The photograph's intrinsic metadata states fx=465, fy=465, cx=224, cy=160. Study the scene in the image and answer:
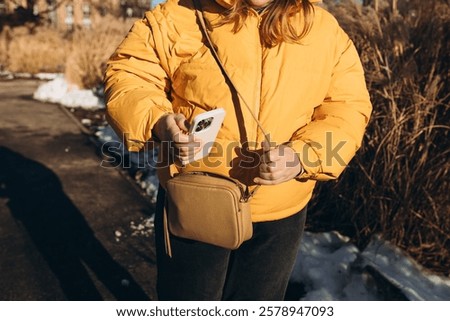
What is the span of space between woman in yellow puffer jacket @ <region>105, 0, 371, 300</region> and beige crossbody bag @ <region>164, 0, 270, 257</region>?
42 mm

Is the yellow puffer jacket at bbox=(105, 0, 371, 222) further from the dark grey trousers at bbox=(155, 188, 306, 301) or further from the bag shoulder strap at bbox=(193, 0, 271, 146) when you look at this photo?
the dark grey trousers at bbox=(155, 188, 306, 301)

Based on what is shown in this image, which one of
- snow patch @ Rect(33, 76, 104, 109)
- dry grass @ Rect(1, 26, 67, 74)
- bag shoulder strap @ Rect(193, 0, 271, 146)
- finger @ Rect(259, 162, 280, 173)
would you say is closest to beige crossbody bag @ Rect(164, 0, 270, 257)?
bag shoulder strap @ Rect(193, 0, 271, 146)

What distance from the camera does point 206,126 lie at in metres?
1.38

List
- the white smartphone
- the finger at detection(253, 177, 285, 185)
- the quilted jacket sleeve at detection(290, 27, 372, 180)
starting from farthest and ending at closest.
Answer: the quilted jacket sleeve at detection(290, 27, 372, 180)
the finger at detection(253, 177, 285, 185)
the white smartphone

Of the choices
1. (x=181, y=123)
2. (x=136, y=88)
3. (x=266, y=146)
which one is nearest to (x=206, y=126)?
(x=181, y=123)

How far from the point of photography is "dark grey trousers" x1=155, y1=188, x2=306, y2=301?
170 cm

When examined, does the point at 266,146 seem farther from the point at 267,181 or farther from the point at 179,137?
the point at 179,137

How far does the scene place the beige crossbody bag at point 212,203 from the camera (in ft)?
4.95

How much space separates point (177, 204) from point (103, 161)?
4162mm

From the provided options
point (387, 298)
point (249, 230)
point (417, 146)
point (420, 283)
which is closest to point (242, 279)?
point (249, 230)

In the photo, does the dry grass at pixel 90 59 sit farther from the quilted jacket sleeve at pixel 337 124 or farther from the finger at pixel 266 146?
the finger at pixel 266 146

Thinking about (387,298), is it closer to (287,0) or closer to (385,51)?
(385,51)

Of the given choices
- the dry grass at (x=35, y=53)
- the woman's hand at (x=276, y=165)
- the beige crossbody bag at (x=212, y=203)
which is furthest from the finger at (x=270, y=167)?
the dry grass at (x=35, y=53)

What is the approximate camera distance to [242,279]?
1818 millimetres
